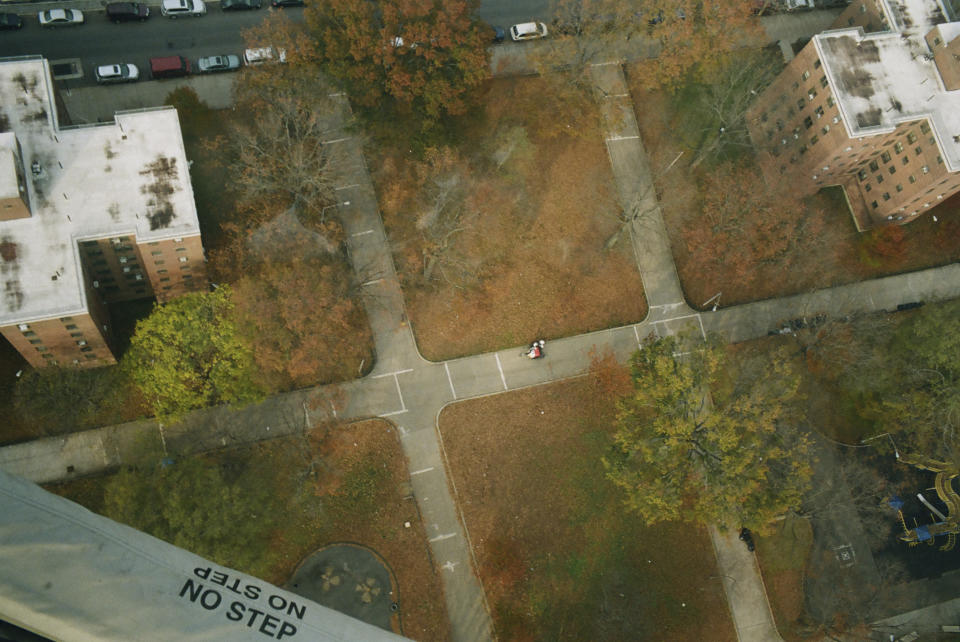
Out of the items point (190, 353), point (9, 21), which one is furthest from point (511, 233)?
point (9, 21)

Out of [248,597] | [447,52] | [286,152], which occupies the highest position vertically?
[447,52]

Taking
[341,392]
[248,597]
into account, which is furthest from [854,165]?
[248,597]

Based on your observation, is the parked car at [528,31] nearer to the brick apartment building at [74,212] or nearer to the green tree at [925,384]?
the brick apartment building at [74,212]

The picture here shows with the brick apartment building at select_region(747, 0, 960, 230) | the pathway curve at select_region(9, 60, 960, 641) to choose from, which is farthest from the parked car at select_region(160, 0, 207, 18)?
the brick apartment building at select_region(747, 0, 960, 230)

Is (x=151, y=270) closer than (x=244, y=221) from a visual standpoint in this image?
Yes

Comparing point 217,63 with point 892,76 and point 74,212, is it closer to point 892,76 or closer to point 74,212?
point 74,212

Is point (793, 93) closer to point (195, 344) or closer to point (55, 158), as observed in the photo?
point (195, 344)
